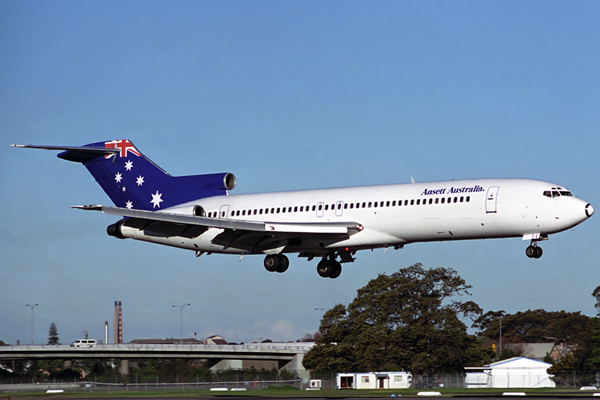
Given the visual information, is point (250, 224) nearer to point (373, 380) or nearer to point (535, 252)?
point (535, 252)

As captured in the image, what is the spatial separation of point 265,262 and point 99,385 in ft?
110

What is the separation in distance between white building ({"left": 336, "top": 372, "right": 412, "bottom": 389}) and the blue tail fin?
27.0m

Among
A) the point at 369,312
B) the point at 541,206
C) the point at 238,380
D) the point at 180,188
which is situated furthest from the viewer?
the point at 369,312

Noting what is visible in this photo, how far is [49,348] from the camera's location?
9756cm

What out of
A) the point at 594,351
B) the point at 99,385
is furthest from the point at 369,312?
the point at 99,385

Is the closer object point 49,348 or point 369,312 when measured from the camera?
point 369,312

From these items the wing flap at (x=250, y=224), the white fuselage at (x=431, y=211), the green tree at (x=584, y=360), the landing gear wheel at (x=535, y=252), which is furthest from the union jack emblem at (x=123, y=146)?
the green tree at (x=584, y=360)

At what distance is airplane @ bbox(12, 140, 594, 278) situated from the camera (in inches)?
1569

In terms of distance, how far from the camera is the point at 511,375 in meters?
76.5

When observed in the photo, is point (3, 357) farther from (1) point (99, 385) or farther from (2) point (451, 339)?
(2) point (451, 339)

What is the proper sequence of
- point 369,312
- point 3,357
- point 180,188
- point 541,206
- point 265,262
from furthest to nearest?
point 3,357 < point 369,312 < point 180,188 < point 265,262 < point 541,206

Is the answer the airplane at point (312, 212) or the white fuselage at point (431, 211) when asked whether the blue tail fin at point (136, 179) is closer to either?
the airplane at point (312, 212)

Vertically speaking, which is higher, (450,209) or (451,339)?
(450,209)

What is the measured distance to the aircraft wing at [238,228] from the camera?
43656 millimetres
